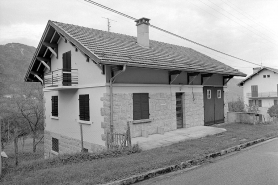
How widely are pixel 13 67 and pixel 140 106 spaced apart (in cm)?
4629

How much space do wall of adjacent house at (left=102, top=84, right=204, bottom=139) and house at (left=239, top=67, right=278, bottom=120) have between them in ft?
105

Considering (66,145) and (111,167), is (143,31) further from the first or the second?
(111,167)

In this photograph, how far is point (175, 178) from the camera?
643 centimetres

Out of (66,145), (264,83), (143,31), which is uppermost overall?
(143,31)

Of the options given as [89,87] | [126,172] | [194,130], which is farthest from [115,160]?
[194,130]

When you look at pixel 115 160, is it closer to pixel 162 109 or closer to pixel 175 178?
Result: pixel 175 178

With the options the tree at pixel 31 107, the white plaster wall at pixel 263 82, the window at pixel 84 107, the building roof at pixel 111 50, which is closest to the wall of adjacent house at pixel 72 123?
the window at pixel 84 107

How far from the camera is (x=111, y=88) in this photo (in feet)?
35.0

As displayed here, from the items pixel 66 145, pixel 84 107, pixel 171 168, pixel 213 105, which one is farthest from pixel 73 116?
pixel 213 105

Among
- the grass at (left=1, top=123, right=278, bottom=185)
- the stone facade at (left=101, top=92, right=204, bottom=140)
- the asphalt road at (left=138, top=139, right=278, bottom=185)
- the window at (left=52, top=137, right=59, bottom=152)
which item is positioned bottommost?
the window at (left=52, top=137, right=59, bottom=152)

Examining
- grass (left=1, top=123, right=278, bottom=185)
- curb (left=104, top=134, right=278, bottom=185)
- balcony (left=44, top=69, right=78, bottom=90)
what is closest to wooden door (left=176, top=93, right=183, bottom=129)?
grass (left=1, top=123, right=278, bottom=185)

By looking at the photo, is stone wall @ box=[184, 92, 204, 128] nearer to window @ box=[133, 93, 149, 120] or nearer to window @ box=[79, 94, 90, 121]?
window @ box=[133, 93, 149, 120]

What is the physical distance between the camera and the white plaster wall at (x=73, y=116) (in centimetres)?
1111

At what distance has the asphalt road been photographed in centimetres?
601
